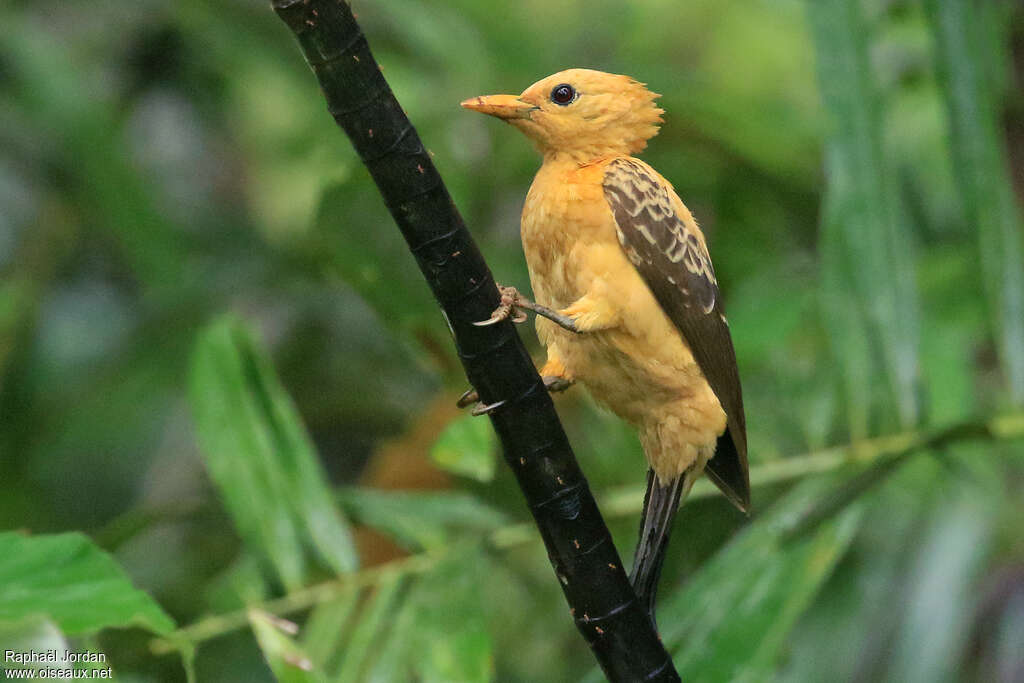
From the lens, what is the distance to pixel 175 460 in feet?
14.9

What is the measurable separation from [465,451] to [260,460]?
23.7 inches

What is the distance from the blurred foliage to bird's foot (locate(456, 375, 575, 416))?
21 centimetres

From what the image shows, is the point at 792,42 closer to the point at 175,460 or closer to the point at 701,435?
the point at 175,460

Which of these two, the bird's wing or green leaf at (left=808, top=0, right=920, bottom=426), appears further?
green leaf at (left=808, top=0, right=920, bottom=426)

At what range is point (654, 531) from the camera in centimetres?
191

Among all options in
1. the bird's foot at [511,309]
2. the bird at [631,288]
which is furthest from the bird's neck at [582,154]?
the bird's foot at [511,309]

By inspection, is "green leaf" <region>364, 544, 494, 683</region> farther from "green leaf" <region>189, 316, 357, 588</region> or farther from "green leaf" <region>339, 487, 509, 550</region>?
"green leaf" <region>189, 316, 357, 588</region>

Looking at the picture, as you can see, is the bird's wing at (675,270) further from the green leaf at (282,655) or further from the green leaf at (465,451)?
the green leaf at (282,655)

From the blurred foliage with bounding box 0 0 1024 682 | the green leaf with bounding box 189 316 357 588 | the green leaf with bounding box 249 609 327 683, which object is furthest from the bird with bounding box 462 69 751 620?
the green leaf with bounding box 189 316 357 588

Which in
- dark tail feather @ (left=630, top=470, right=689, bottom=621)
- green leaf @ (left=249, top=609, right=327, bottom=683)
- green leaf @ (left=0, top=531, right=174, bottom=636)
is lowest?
dark tail feather @ (left=630, top=470, right=689, bottom=621)

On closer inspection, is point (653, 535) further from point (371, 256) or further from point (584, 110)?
point (371, 256)

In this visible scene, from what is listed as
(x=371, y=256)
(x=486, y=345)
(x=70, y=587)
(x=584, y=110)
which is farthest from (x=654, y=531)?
(x=371, y=256)

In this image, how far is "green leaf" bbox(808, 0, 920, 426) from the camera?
8.21 ft

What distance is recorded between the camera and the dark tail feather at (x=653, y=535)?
6.10 feet
